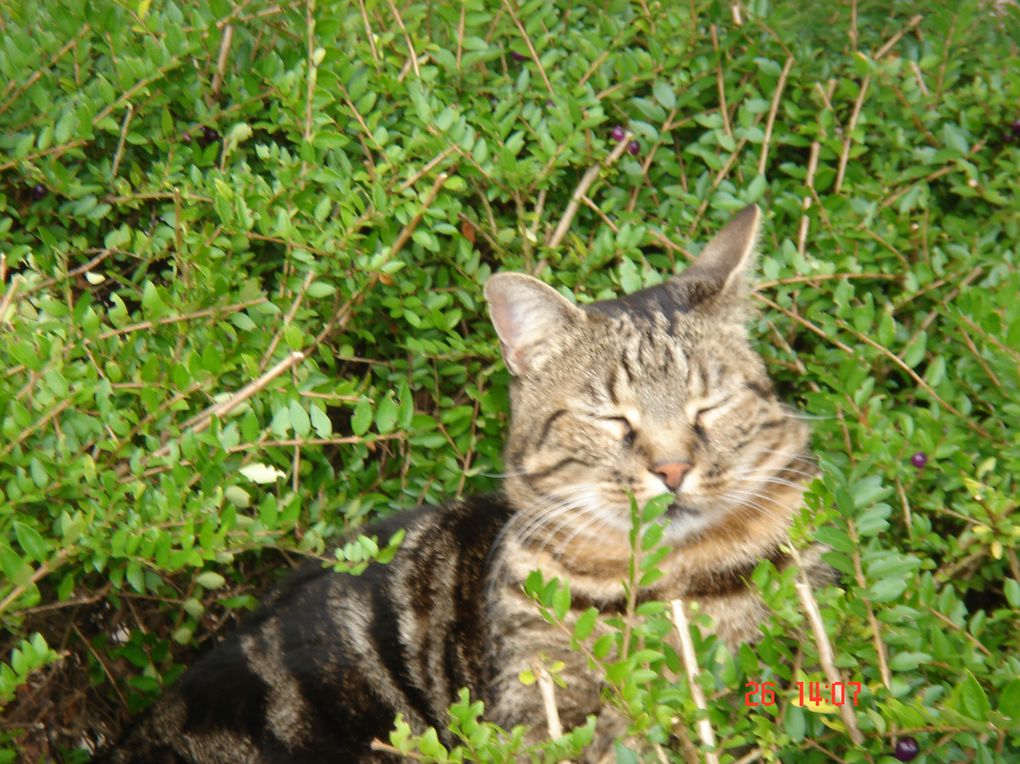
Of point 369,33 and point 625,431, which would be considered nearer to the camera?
point 625,431

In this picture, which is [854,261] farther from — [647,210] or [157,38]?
[157,38]

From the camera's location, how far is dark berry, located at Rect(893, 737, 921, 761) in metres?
1.87

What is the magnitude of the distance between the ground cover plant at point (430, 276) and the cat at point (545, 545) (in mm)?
164

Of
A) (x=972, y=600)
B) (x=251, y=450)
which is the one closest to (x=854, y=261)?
(x=972, y=600)

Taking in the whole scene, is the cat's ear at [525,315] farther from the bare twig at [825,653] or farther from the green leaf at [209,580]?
the bare twig at [825,653]

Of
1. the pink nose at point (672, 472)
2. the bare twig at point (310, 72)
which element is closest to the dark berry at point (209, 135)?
the bare twig at point (310, 72)

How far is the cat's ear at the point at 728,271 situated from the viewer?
2.71 m

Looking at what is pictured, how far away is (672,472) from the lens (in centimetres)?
247

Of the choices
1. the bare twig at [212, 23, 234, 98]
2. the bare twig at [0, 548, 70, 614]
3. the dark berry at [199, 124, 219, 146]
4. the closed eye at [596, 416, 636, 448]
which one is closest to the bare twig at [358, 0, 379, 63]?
the bare twig at [212, 23, 234, 98]

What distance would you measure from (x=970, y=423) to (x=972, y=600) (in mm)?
447

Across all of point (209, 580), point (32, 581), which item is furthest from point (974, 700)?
point (209, 580)

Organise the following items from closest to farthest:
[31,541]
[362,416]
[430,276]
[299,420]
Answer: [31,541]
[299,420]
[362,416]
[430,276]
